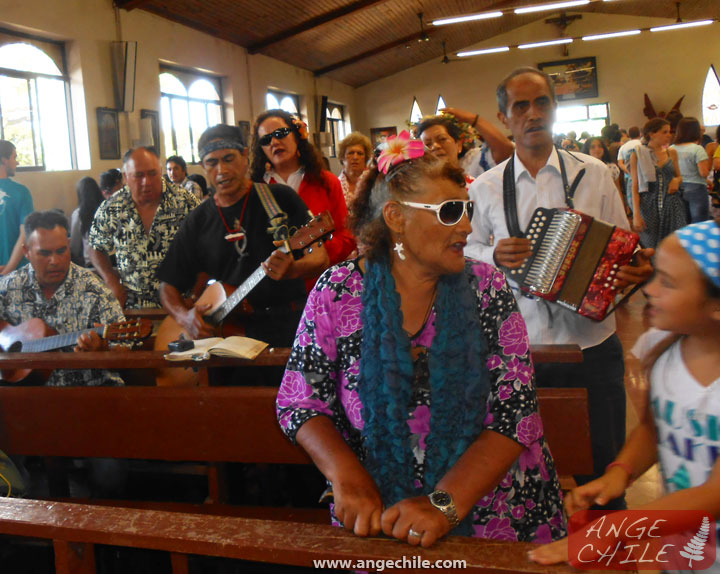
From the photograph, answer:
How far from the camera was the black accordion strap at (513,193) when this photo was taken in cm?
253

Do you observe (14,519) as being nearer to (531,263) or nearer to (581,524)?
(581,524)

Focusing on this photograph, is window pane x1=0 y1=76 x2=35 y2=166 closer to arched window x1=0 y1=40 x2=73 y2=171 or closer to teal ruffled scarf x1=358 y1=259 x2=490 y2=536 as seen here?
arched window x1=0 y1=40 x2=73 y2=171

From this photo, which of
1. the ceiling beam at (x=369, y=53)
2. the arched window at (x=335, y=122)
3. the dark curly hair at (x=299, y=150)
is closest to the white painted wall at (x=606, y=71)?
the arched window at (x=335, y=122)

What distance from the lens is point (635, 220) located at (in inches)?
273

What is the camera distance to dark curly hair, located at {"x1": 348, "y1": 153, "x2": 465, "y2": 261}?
5.63ft

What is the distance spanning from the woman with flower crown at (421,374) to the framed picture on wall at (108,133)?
839 centimetres

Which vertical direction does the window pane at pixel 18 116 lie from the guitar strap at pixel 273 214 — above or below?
above

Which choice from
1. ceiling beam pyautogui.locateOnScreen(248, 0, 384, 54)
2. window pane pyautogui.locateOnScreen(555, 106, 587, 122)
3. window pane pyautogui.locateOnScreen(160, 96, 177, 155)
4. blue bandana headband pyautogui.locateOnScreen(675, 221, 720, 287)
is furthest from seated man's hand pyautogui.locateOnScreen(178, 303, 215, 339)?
window pane pyautogui.locateOnScreen(555, 106, 587, 122)

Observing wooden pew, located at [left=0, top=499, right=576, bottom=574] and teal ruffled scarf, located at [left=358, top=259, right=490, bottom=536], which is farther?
teal ruffled scarf, located at [left=358, top=259, right=490, bottom=536]

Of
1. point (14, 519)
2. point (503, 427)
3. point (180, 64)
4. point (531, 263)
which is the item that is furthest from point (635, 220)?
point (180, 64)

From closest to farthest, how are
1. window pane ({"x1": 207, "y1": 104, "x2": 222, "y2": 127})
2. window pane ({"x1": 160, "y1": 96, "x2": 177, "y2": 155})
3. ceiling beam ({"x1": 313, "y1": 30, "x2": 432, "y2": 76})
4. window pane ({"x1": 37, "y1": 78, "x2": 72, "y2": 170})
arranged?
window pane ({"x1": 37, "y1": 78, "x2": 72, "y2": 170}) < window pane ({"x1": 160, "y1": 96, "x2": 177, "y2": 155}) < window pane ({"x1": 207, "y1": 104, "x2": 222, "y2": 127}) < ceiling beam ({"x1": 313, "y1": 30, "x2": 432, "y2": 76})

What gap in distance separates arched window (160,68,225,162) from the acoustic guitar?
776cm

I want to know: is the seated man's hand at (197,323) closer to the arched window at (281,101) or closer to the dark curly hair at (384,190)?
the dark curly hair at (384,190)

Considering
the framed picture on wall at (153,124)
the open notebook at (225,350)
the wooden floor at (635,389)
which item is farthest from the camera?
the framed picture on wall at (153,124)
